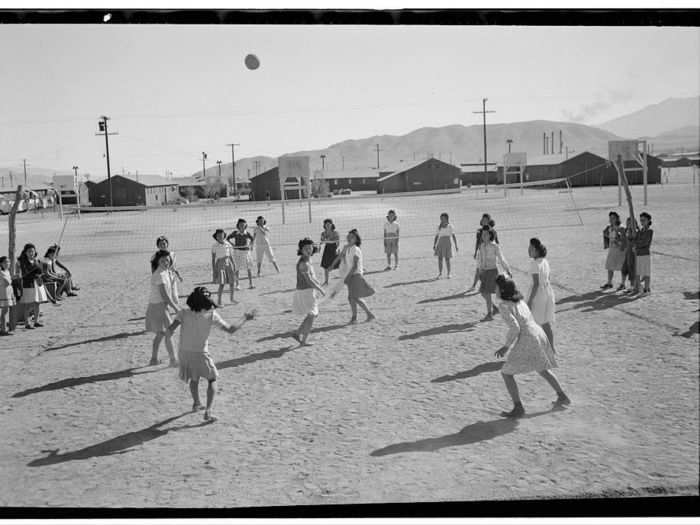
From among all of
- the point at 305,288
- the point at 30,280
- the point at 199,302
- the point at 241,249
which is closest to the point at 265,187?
the point at 241,249

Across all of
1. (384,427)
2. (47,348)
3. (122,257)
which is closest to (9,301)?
(47,348)

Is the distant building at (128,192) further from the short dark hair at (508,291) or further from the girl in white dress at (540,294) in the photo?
the short dark hair at (508,291)

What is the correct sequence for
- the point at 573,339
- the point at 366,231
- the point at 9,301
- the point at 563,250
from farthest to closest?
1. the point at 366,231
2. the point at 563,250
3. the point at 9,301
4. the point at 573,339

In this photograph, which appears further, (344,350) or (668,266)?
(668,266)

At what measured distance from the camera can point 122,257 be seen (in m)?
22.3

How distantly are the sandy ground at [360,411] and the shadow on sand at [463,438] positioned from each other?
0.9 inches

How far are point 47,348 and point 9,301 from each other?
1.38 meters

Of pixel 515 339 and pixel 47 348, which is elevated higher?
pixel 515 339

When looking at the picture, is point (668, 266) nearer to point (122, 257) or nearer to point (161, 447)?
point (161, 447)

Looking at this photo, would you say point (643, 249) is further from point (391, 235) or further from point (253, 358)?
point (253, 358)

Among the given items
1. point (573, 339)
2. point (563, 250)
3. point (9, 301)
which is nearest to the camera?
point (573, 339)

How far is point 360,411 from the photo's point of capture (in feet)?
21.7

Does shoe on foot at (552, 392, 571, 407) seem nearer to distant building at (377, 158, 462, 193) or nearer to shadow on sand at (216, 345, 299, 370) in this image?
shadow on sand at (216, 345, 299, 370)

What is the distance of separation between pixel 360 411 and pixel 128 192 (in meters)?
61.7
